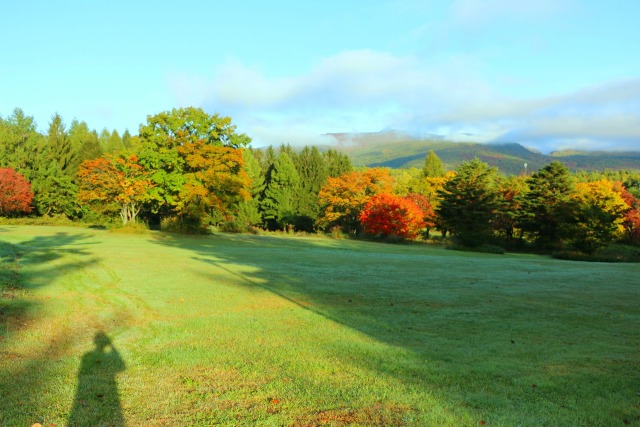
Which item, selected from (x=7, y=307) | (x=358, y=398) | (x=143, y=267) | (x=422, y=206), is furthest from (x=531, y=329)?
(x=422, y=206)

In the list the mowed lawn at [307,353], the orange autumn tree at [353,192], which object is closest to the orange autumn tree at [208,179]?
the orange autumn tree at [353,192]

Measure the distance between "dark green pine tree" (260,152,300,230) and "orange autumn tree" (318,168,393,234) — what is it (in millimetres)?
9789

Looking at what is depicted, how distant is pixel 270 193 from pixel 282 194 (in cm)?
183

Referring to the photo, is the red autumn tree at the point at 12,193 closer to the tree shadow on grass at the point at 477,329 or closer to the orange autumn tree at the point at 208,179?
the orange autumn tree at the point at 208,179

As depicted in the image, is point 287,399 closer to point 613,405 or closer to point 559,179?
point 613,405

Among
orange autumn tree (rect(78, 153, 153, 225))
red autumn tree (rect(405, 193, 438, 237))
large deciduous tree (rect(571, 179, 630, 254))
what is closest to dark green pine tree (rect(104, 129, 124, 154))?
orange autumn tree (rect(78, 153, 153, 225))

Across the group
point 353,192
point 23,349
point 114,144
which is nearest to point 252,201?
point 353,192

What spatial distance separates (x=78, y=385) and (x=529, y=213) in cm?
4969

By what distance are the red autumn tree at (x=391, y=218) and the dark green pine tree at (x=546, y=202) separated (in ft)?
43.1

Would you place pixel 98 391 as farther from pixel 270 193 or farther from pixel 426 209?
pixel 270 193

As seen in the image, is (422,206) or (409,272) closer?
(409,272)

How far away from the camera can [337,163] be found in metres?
69.3

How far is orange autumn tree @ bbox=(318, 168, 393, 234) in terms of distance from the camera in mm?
52050

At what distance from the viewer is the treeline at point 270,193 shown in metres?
37.4
